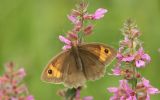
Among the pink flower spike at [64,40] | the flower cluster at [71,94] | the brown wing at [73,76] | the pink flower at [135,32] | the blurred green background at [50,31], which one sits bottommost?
the flower cluster at [71,94]

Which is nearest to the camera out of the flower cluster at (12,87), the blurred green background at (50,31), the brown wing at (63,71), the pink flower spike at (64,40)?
the flower cluster at (12,87)

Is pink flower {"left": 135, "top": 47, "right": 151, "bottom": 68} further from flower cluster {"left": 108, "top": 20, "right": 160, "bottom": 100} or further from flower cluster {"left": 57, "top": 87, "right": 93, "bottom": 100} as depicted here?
flower cluster {"left": 57, "top": 87, "right": 93, "bottom": 100}

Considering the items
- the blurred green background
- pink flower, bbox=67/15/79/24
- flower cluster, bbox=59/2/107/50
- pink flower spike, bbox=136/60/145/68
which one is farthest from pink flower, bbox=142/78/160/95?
the blurred green background

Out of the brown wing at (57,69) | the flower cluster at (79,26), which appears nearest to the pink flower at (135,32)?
the flower cluster at (79,26)

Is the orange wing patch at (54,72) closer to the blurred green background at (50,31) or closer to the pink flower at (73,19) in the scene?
the pink flower at (73,19)

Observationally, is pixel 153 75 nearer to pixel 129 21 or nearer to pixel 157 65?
pixel 157 65

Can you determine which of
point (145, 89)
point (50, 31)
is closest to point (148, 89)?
point (145, 89)

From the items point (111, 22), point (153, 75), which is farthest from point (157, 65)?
point (111, 22)
